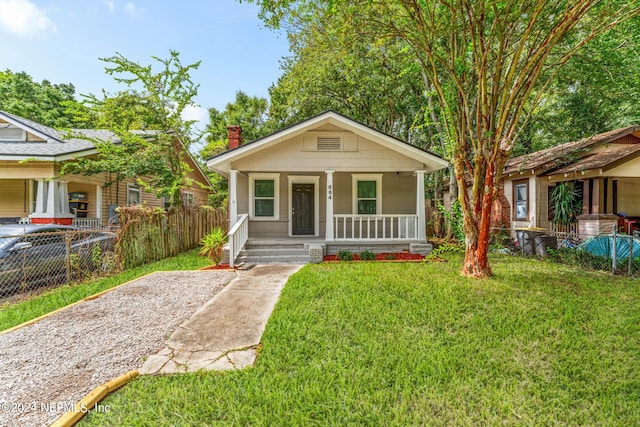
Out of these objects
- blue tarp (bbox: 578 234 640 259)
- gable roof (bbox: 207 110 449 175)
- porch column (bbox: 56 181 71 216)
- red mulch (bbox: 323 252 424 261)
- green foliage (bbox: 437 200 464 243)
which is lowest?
red mulch (bbox: 323 252 424 261)

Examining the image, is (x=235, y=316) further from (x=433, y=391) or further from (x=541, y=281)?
(x=541, y=281)

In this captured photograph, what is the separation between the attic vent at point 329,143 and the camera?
921cm

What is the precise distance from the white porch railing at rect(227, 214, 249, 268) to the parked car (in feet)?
10.4

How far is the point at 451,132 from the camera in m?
6.38

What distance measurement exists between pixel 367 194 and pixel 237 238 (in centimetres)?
504

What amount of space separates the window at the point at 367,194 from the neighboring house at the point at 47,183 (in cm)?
561

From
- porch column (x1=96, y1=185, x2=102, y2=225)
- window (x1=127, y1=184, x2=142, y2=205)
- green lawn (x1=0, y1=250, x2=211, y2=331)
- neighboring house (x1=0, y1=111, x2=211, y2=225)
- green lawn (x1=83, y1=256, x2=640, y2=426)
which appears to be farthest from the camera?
window (x1=127, y1=184, x2=142, y2=205)

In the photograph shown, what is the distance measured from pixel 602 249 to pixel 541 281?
324 cm

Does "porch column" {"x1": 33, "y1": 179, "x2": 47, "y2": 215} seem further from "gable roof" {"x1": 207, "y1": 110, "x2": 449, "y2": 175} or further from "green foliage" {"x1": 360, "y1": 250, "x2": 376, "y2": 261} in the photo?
"green foliage" {"x1": 360, "y1": 250, "x2": 376, "y2": 261}

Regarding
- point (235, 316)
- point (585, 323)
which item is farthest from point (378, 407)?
point (585, 323)

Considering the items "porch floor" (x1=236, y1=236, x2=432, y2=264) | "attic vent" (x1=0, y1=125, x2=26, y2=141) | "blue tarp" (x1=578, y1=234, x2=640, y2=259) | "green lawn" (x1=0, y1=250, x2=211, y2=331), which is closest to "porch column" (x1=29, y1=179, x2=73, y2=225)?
"attic vent" (x1=0, y1=125, x2=26, y2=141)

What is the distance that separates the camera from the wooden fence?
7.50 meters

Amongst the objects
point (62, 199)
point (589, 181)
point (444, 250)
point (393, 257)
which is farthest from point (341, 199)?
point (62, 199)

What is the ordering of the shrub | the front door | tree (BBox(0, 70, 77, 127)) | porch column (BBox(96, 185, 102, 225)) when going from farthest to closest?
1. tree (BBox(0, 70, 77, 127))
2. porch column (BBox(96, 185, 102, 225))
3. the front door
4. the shrub
